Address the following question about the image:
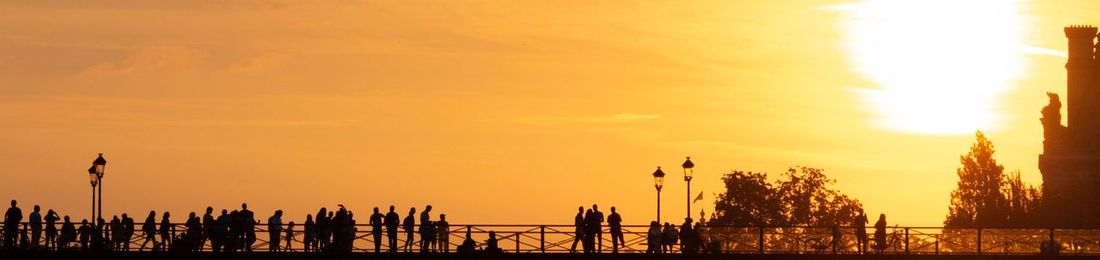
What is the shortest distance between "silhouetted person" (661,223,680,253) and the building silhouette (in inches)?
2135

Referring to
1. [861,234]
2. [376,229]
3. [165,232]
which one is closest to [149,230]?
[165,232]

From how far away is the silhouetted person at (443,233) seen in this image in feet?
266

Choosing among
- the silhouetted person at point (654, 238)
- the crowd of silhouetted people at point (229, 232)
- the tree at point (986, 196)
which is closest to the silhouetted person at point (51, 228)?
the crowd of silhouetted people at point (229, 232)

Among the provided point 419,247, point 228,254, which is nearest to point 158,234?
point 228,254

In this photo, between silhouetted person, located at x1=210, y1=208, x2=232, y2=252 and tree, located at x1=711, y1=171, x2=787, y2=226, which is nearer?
silhouetted person, located at x1=210, y1=208, x2=232, y2=252

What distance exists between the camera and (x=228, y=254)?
79875 millimetres

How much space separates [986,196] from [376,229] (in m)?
82.0

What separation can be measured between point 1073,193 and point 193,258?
66738 mm

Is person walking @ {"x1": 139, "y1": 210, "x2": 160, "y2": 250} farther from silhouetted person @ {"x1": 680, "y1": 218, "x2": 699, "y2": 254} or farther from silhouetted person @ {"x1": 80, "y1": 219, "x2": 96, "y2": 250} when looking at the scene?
silhouetted person @ {"x1": 680, "y1": 218, "x2": 699, "y2": 254}

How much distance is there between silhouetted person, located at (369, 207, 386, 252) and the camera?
79.8 metres

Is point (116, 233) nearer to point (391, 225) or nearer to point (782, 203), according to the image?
point (391, 225)

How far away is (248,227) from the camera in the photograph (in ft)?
263

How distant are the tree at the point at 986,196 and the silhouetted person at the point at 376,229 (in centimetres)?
6158

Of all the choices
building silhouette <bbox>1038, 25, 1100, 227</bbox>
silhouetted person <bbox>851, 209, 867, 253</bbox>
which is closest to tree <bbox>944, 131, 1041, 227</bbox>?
building silhouette <bbox>1038, 25, 1100, 227</bbox>
